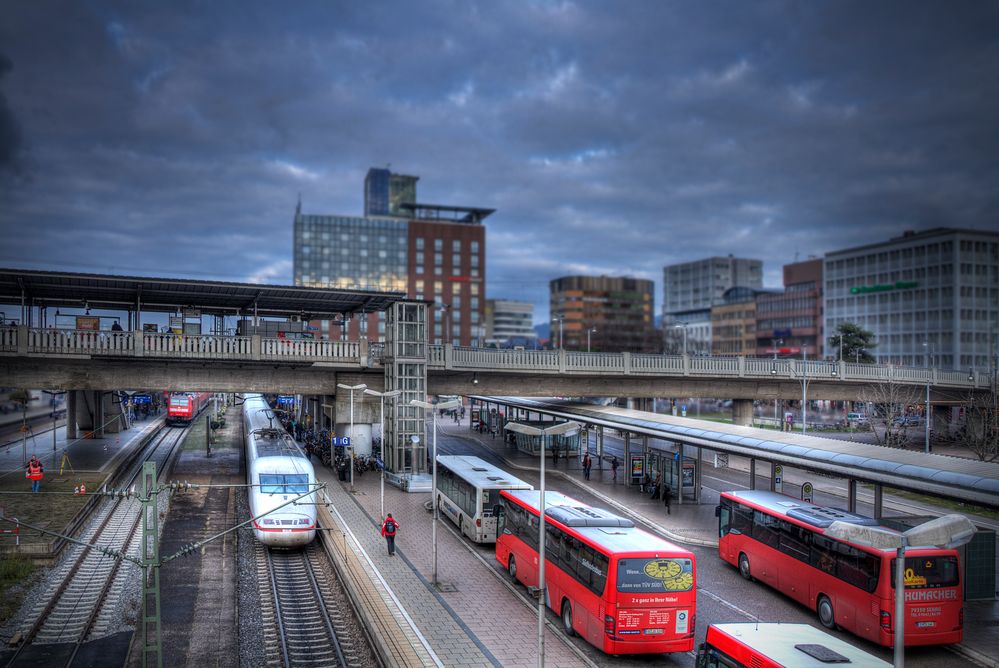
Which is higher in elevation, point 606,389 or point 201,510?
point 606,389

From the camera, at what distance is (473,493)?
2906cm

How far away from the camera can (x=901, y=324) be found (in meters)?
124

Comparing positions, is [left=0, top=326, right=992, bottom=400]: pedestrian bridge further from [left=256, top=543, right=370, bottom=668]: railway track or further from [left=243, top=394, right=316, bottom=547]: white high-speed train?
[left=256, top=543, right=370, bottom=668]: railway track

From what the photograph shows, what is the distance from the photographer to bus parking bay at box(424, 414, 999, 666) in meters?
18.7

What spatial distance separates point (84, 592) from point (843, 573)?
74.2ft

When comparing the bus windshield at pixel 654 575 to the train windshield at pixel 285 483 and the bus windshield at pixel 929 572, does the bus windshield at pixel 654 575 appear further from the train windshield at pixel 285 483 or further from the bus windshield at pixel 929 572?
the train windshield at pixel 285 483

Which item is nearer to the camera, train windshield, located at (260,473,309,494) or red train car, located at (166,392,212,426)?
train windshield, located at (260,473,309,494)

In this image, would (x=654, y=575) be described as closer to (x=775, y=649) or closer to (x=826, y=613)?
(x=775, y=649)

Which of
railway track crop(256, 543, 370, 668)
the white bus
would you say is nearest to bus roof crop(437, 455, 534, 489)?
the white bus

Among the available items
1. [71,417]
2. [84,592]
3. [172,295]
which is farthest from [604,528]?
[71,417]

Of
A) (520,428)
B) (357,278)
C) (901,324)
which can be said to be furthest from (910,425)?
(357,278)

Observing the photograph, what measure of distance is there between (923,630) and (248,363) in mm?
36368

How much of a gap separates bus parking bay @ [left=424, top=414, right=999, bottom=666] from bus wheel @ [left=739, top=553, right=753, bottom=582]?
0.76ft

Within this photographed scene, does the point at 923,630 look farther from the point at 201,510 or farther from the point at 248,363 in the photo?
the point at 248,363
